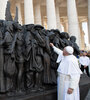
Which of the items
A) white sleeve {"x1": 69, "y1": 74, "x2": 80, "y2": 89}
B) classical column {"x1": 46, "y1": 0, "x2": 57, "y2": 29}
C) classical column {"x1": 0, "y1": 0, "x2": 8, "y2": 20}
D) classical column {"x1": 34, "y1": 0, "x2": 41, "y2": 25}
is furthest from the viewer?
classical column {"x1": 34, "y1": 0, "x2": 41, "y2": 25}

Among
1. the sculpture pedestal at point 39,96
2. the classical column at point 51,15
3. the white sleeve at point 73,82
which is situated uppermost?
the classical column at point 51,15

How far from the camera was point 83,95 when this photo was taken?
5762mm

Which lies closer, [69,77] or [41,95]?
[69,77]

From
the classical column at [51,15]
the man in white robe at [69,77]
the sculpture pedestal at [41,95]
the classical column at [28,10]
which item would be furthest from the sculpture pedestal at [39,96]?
the classical column at [51,15]

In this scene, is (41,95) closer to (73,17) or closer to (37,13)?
(73,17)

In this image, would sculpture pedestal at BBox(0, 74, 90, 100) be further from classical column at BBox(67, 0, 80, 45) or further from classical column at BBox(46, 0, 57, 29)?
classical column at BBox(67, 0, 80, 45)

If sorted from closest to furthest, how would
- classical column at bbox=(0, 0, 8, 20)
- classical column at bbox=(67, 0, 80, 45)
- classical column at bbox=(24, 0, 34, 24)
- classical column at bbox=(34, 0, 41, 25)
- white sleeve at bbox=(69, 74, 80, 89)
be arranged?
white sleeve at bbox=(69, 74, 80, 89), classical column at bbox=(0, 0, 8, 20), classical column at bbox=(24, 0, 34, 24), classical column at bbox=(67, 0, 80, 45), classical column at bbox=(34, 0, 41, 25)

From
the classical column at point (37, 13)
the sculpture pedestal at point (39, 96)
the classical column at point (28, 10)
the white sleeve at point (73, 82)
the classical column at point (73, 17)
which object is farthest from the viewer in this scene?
the classical column at point (37, 13)

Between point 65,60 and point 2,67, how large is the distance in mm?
1990

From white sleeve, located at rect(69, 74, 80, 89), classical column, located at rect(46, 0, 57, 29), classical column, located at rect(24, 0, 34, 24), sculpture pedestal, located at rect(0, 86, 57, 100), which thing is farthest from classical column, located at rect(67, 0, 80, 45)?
white sleeve, located at rect(69, 74, 80, 89)

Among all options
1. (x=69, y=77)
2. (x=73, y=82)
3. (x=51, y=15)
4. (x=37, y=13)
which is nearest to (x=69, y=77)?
(x=69, y=77)

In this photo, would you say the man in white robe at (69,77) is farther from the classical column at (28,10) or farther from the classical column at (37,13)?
the classical column at (37,13)

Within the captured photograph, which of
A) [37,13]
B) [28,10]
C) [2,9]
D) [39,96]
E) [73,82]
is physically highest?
Answer: [37,13]

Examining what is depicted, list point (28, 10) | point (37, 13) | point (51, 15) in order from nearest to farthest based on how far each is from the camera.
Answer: point (28, 10)
point (51, 15)
point (37, 13)
